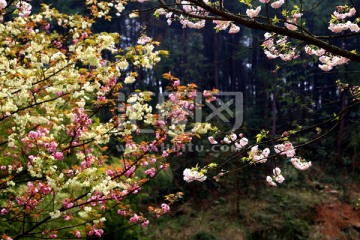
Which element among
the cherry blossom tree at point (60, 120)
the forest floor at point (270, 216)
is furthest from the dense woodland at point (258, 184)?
the cherry blossom tree at point (60, 120)

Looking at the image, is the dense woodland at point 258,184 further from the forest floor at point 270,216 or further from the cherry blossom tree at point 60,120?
the cherry blossom tree at point 60,120

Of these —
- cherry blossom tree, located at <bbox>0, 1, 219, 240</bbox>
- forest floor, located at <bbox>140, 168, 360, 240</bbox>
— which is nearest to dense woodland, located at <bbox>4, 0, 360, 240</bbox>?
forest floor, located at <bbox>140, 168, 360, 240</bbox>

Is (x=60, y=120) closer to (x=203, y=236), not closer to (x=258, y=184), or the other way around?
(x=203, y=236)

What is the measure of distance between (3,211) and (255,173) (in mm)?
16501

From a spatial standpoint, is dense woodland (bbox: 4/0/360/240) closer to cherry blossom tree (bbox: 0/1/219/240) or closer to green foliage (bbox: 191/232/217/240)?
green foliage (bbox: 191/232/217/240)

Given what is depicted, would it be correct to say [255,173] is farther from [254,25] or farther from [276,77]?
[254,25]

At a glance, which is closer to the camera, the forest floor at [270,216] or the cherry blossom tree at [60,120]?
the cherry blossom tree at [60,120]

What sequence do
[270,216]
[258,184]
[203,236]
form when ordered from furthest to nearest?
[258,184]
[270,216]
[203,236]

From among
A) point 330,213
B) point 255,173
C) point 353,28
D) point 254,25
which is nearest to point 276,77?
point 255,173

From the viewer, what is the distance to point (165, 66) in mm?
24641

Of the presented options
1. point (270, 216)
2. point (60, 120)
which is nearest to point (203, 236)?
point (270, 216)

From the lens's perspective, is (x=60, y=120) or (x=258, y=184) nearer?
(x=60, y=120)

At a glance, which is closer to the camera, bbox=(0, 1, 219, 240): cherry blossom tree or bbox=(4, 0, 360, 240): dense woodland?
bbox=(0, 1, 219, 240): cherry blossom tree

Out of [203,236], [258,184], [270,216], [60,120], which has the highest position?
[60,120]
